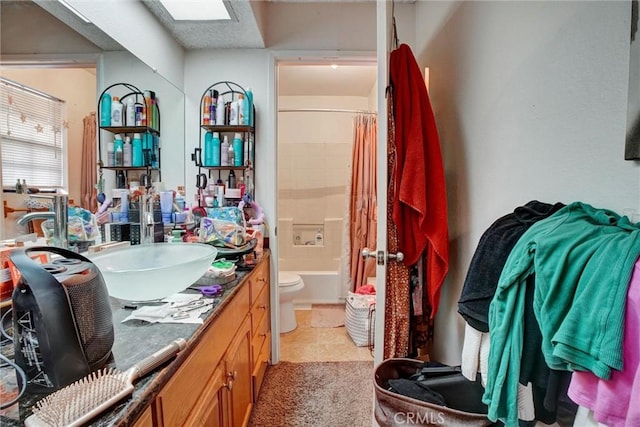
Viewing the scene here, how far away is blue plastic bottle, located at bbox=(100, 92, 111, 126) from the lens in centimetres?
136

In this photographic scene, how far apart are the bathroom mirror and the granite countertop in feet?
2.32

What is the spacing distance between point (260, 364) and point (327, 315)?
1.38 m

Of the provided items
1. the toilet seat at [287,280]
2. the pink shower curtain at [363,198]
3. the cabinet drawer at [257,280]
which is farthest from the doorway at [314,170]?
the cabinet drawer at [257,280]

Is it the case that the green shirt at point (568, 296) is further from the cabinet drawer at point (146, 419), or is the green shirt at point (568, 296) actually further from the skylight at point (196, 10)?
the skylight at point (196, 10)

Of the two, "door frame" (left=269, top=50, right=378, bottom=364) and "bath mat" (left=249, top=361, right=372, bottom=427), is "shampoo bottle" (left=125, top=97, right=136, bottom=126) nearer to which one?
"door frame" (left=269, top=50, right=378, bottom=364)

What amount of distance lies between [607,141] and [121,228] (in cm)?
177

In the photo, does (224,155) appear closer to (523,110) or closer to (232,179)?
(232,179)

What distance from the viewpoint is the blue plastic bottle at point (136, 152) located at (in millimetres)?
1634

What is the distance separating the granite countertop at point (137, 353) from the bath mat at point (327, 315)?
202 cm

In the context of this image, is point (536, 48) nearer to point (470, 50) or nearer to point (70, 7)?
point (470, 50)

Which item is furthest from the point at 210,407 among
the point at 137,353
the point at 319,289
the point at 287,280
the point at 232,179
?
the point at 319,289

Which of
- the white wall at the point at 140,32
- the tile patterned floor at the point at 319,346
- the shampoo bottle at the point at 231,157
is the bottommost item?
the tile patterned floor at the point at 319,346

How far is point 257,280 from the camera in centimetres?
175

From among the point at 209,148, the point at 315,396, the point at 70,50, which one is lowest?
the point at 315,396
